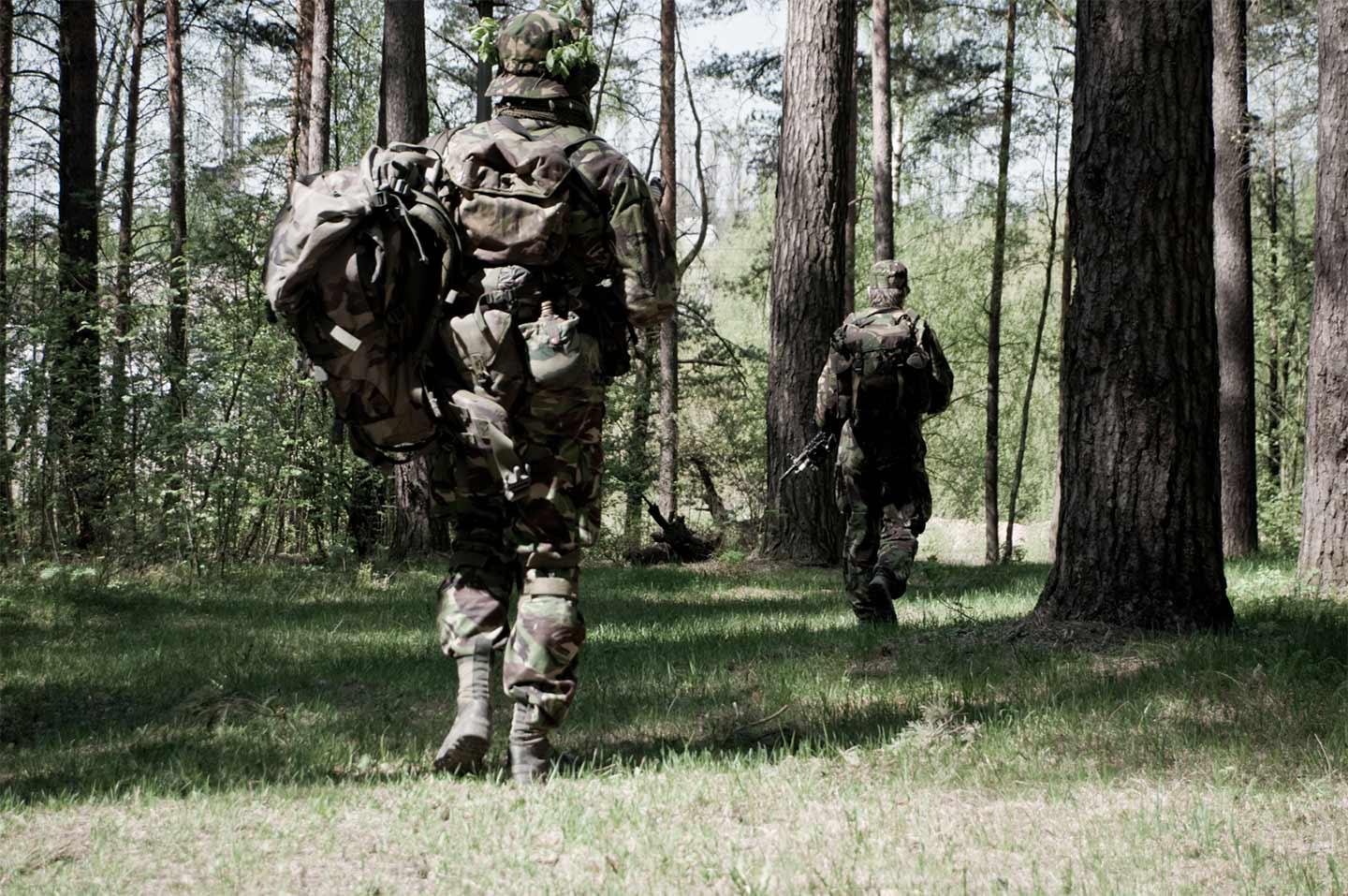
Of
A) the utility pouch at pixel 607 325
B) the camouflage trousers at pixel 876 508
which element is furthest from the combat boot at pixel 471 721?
the camouflage trousers at pixel 876 508

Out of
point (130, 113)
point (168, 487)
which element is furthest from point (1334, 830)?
point (130, 113)

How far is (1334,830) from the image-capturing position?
3.49 metres

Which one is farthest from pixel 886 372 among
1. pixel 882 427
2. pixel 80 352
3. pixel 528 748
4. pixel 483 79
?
pixel 80 352

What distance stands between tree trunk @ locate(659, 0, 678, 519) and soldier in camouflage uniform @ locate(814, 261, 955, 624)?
10064 millimetres

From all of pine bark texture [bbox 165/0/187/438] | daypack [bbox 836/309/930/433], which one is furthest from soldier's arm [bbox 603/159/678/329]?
pine bark texture [bbox 165/0/187/438]

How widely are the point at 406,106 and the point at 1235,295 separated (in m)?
10.3

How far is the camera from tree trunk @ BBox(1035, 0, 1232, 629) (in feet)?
21.4

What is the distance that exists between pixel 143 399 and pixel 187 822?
912 cm

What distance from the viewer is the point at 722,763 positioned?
4.48 metres

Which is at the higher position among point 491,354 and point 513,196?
point 513,196

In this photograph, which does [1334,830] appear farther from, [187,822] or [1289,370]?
[1289,370]

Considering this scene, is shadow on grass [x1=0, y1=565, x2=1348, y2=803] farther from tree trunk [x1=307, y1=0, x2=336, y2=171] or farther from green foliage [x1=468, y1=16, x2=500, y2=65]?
tree trunk [x1=307, y1=0, x2=336, y2=171]

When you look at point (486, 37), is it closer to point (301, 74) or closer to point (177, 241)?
point (177, 241)

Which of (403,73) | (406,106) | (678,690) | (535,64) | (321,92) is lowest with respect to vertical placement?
(678,690)
